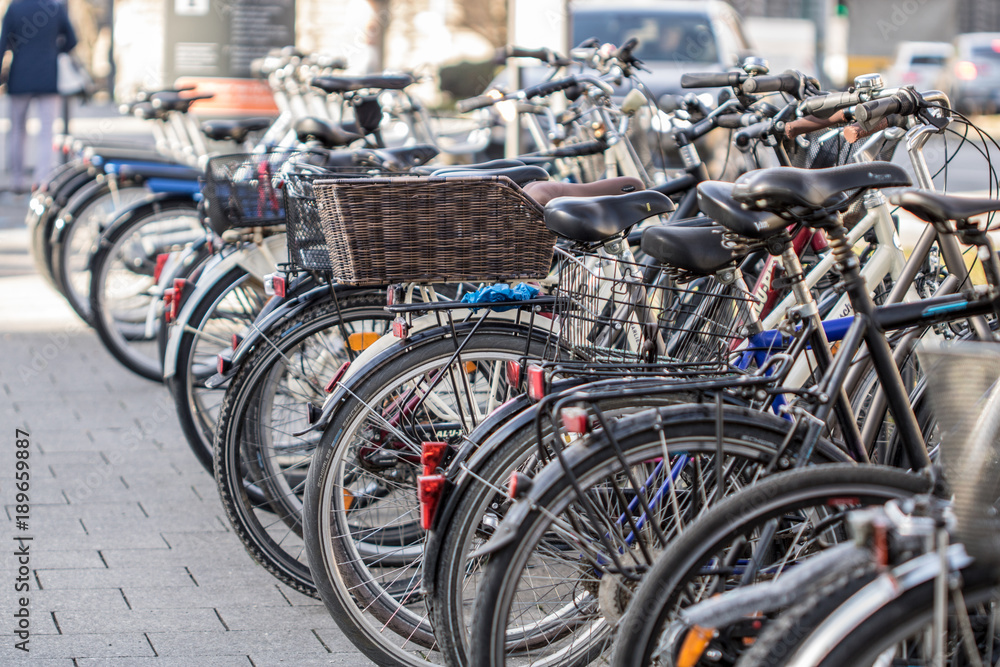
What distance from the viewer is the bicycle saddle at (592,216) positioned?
8.68 ft

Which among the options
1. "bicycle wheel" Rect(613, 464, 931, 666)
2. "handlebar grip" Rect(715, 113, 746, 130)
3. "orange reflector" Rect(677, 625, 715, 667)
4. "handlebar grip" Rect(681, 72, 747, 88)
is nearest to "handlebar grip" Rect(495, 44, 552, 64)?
"handlebar grip" Rect(681, 72, 747, 88)

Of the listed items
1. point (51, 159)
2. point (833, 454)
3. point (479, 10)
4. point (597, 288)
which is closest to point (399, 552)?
point (597, 288)

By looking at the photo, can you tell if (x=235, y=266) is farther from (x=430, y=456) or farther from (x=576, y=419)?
(x=576, y=419)

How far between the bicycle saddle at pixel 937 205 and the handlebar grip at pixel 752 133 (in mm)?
1160

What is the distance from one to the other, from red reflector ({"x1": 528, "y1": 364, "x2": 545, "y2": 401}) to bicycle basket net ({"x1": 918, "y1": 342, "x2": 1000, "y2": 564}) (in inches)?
29.0

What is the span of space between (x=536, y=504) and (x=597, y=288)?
2.05 feet

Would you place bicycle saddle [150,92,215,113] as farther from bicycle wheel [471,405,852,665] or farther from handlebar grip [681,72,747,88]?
bicycle wheel [471,405,852,665]

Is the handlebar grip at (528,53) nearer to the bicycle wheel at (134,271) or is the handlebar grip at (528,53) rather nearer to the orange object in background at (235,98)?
the bicycle wheel at (134,271)

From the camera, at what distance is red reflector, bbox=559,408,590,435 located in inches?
85.8

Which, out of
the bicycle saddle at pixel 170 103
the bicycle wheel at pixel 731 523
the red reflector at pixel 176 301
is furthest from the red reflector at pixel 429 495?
the bicycle saddle at pixel 170 103

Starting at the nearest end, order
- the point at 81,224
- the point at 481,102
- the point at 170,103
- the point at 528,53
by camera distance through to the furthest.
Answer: the point at 481,102, the point at 528,53, the point at 170,103, the point at 81,224

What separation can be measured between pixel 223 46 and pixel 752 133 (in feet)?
28.8

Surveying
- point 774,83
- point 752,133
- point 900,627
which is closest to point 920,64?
point 774,83

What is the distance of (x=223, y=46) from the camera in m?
11.3
